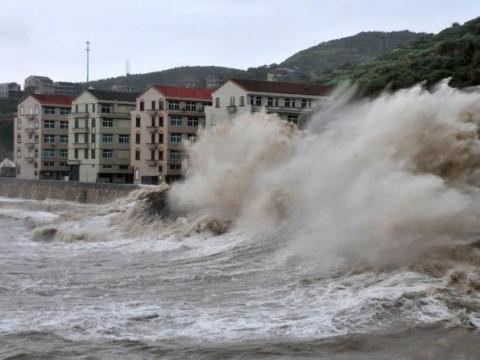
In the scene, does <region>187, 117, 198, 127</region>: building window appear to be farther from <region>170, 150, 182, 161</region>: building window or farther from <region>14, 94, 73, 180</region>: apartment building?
<region>14, 94, 73, 180</region>: apartment building

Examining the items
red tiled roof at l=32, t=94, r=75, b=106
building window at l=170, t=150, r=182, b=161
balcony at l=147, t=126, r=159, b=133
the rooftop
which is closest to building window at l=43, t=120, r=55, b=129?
red tiled roof at l=32, t=94, r=75, b=106

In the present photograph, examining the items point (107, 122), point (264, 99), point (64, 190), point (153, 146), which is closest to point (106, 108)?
point (107, 122)

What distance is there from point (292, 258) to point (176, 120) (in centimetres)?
4715

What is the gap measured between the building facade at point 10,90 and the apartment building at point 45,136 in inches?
2752

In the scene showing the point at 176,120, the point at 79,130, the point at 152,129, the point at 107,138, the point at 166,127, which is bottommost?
the point at 107,138

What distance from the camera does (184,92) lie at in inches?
2625

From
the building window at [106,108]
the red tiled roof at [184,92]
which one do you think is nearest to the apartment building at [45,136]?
the building window at [106,108]

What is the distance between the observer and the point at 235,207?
28266 mm

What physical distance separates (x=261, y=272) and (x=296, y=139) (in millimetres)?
13004

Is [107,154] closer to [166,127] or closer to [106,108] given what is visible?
[106,108]

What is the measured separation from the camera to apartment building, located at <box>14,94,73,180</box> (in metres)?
81.6

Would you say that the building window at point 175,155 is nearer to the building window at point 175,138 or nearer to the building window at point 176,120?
the building window at point 175,138

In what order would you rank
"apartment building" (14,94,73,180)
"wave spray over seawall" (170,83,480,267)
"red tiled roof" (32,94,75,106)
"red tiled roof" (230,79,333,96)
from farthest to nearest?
"red tiled roof" (32,94,75,106)
"apartment building" (14,94,73,180)
"red tiled roof" (230,79,333,96)
"wave spray over seawall" (170,83,480,267)

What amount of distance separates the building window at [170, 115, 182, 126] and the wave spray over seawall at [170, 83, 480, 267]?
3640cm
